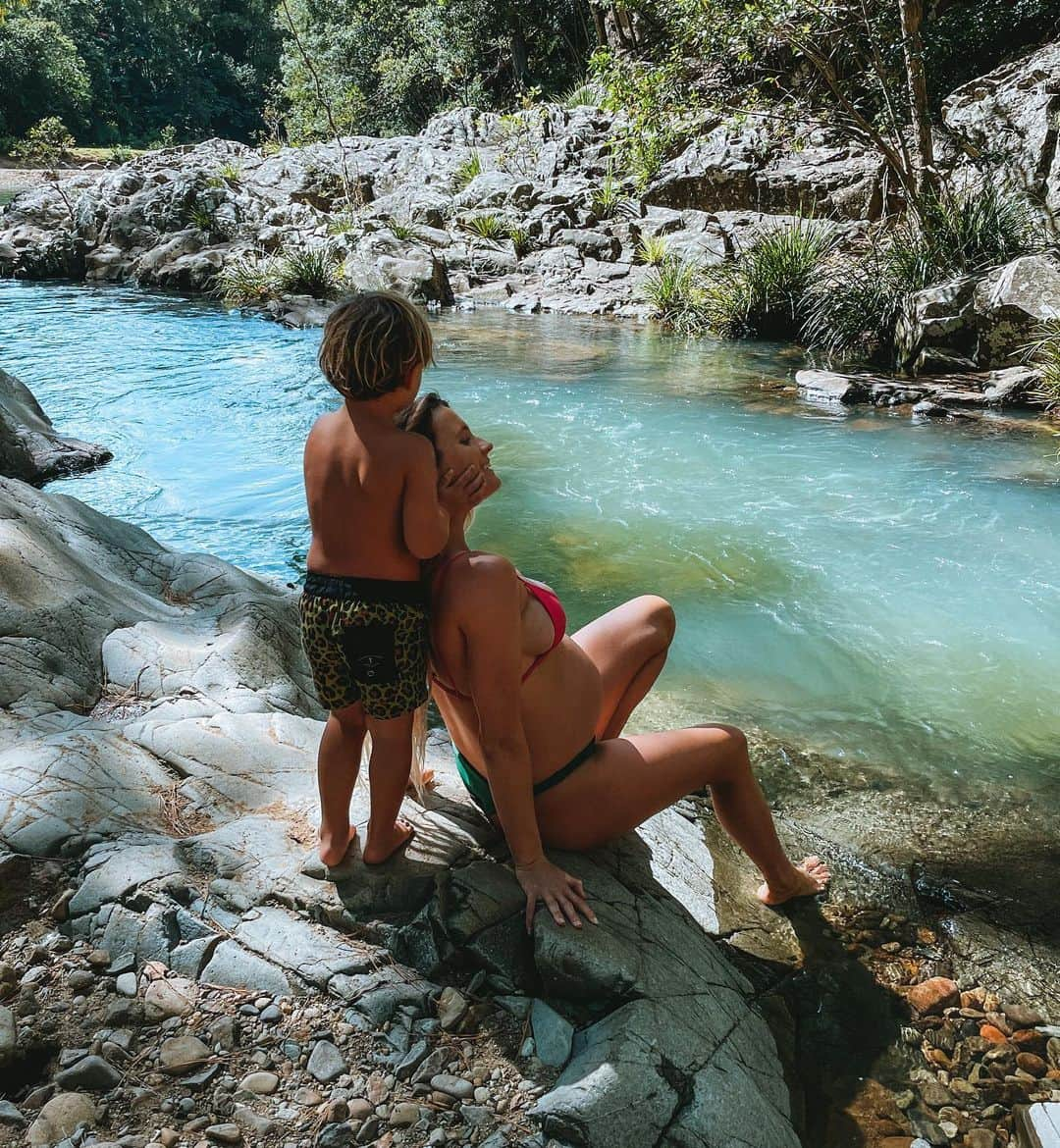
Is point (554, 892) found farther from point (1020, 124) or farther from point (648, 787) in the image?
point (1020, 124)

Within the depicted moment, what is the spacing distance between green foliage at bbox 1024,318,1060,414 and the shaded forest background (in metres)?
4.00

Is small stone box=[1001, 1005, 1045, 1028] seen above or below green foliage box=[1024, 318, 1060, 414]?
below

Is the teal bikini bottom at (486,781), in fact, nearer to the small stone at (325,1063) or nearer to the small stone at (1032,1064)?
the small stone at (325,1063)

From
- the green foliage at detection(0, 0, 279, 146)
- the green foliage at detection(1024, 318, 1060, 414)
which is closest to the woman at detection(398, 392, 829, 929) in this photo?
the green foliage at detection(1024, 318, 1060, 414)

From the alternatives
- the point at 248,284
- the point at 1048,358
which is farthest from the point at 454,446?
the point at 248,284

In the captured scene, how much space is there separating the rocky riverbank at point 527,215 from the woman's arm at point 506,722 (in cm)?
842

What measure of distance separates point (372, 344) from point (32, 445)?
6.60 m

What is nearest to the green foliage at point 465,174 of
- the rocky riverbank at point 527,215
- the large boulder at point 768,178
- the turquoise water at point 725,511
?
the rocky riverbank at point 527,215

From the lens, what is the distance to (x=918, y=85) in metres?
10.5

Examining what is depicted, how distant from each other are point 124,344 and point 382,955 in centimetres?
1279

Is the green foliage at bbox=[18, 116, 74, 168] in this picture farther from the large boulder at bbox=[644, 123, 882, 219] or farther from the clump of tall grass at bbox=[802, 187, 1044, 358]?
the clump of tall grass at bbox=[802, 187, 1044, 358]

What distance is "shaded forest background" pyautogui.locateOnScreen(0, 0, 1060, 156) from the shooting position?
11094 mm

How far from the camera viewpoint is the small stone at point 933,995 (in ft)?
7.55

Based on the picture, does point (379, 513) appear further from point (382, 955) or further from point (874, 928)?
point (874, 928)
